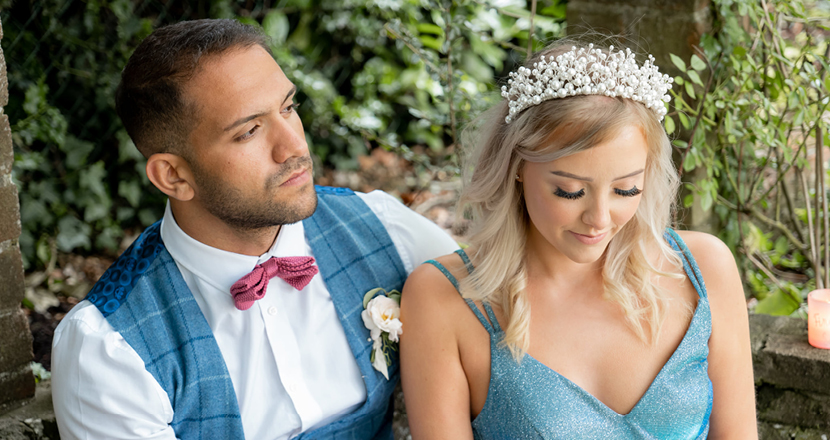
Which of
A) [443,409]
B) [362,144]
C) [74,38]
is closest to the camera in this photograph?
[443,409]

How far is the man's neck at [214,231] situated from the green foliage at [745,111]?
4.01ft

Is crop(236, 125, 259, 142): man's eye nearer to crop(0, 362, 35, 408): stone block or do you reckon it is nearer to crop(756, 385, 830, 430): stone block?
crop(0, 362, 35, 408): stone block

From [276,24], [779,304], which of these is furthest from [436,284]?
[276,24]

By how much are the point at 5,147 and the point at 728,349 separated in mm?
2011

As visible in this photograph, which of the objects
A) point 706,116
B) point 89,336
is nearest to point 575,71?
point 706,116

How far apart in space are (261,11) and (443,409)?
9.87 feet

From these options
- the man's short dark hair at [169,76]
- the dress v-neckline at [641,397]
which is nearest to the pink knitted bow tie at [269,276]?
the man's short dark hair at [169,76]

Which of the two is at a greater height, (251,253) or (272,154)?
(272,154)

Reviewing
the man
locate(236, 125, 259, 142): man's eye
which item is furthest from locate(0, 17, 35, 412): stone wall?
locate(236, 125, 259, 142): man's eye

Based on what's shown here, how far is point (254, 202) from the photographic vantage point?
5.81 feet

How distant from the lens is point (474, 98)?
2812 mm

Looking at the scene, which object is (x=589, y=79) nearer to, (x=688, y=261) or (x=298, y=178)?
(x=688, y=261)

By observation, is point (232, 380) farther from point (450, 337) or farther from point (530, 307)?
point (530, 307)

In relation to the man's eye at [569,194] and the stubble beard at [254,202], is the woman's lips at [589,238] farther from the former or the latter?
the stubble beard at [254,202]
